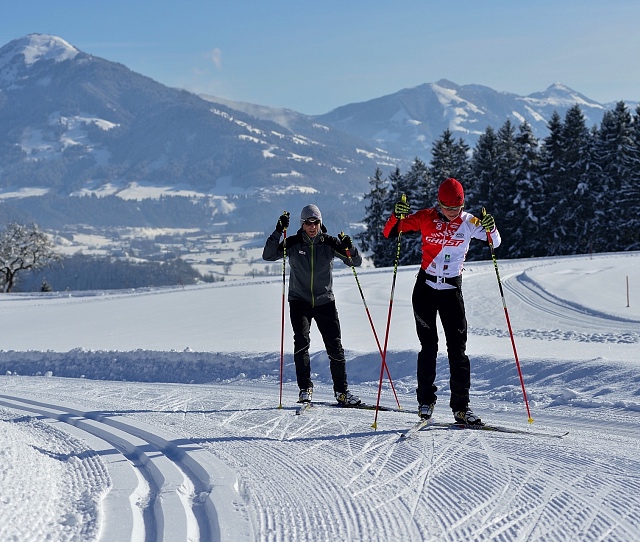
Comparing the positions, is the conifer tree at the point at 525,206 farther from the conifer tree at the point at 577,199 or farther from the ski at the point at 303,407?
the ski at the point at 303,407

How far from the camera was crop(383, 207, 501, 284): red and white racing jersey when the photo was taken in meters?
6.20

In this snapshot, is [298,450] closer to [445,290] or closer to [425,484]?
[425,484]

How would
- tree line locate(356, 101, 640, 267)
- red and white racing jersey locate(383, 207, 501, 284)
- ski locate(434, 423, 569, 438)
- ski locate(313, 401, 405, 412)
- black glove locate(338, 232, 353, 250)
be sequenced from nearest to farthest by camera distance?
ski locate(434, 423, 569, 438), red and white racing jersey locate(383, 207, 501, 284), ski locate(313, 401, 405, 412), black glove locate(338, 232, 353, 250), tree line locate(356, 101, 640, 267)

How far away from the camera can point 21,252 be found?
59438 millimetres

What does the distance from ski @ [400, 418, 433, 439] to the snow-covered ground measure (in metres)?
0.10

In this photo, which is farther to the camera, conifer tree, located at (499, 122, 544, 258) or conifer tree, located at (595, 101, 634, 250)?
conifer tree, located at (499, 122, 544, 258)

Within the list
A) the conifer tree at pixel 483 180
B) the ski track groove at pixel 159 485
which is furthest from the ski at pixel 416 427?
the conifer tree at pixel 483 180

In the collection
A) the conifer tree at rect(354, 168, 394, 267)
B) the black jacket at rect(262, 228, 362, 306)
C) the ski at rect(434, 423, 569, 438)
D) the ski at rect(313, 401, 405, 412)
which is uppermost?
the conifer tree at rect(354, 168, 394, 267)

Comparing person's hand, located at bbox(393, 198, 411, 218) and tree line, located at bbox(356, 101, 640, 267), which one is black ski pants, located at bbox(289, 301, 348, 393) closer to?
person's hand, located at bbox(393, 198, 411, 218)

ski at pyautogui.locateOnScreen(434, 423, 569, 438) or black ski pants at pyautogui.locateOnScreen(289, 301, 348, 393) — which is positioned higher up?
black ski pants at pyautogui.locateOnScreen(289, 301, 348, 393)

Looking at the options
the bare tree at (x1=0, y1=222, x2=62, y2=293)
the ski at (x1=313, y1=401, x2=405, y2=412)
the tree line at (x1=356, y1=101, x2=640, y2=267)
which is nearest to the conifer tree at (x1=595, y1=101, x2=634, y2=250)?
the tree line at (x1=356, y1=101, x2=640, y2=267)

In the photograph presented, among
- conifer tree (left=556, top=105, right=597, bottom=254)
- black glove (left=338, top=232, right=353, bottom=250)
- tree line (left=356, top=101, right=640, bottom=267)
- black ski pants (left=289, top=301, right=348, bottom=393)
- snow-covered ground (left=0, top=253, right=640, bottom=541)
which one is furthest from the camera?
conifer tree (left=556, top=105, right=597, bottom=254)

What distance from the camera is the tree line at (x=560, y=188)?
43.9 meters

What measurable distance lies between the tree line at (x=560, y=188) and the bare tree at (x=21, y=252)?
30.8 metres
